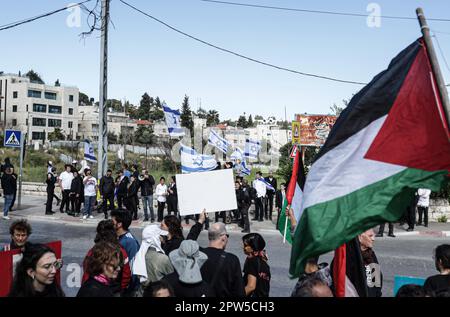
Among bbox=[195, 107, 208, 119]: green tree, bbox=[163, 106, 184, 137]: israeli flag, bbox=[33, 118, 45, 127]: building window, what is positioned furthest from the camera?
bbox=[195, 107, 208, 119]: green tree

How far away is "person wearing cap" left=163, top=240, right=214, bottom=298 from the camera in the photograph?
13.7ft

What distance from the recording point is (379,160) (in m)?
3.56

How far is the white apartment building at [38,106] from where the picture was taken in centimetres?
8538

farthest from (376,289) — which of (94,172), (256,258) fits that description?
(94,172)

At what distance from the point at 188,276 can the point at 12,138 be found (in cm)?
1605

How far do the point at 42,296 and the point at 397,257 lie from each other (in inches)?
398

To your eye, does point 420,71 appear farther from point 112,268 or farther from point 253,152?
point 253,152

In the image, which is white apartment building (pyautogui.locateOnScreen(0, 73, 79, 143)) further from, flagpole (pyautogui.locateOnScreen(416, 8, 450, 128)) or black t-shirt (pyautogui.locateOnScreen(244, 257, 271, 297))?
flagpole (pyautogui.locateOnScreen(416, 8, 450, 128))

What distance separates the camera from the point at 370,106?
3.75 m

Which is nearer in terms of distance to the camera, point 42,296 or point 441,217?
point 42,296

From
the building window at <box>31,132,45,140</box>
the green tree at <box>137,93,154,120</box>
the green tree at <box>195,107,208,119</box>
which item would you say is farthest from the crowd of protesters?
the green tree at <box>137,93,154,120</box>

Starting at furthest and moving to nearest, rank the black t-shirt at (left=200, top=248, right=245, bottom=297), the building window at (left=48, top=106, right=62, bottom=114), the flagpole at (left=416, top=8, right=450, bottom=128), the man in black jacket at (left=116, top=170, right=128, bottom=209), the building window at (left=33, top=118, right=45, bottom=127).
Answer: the building window at (left=48, top=106, right=62, bottom=114), the building window at (left=33, top=118, right=45, bottom=127), the man in black jacket at (left=116, top=170, right=128, bottom=209), the black t-shirt at (left=200, top=248, right=245, bottom=297), the flagpole at (left=416, top=8, right=450, bottom=128)

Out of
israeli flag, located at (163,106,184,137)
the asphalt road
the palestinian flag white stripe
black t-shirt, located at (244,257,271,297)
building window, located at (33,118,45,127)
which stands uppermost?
building window, located at (33,118,45,127)

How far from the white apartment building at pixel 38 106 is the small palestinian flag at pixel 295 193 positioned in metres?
80.2
